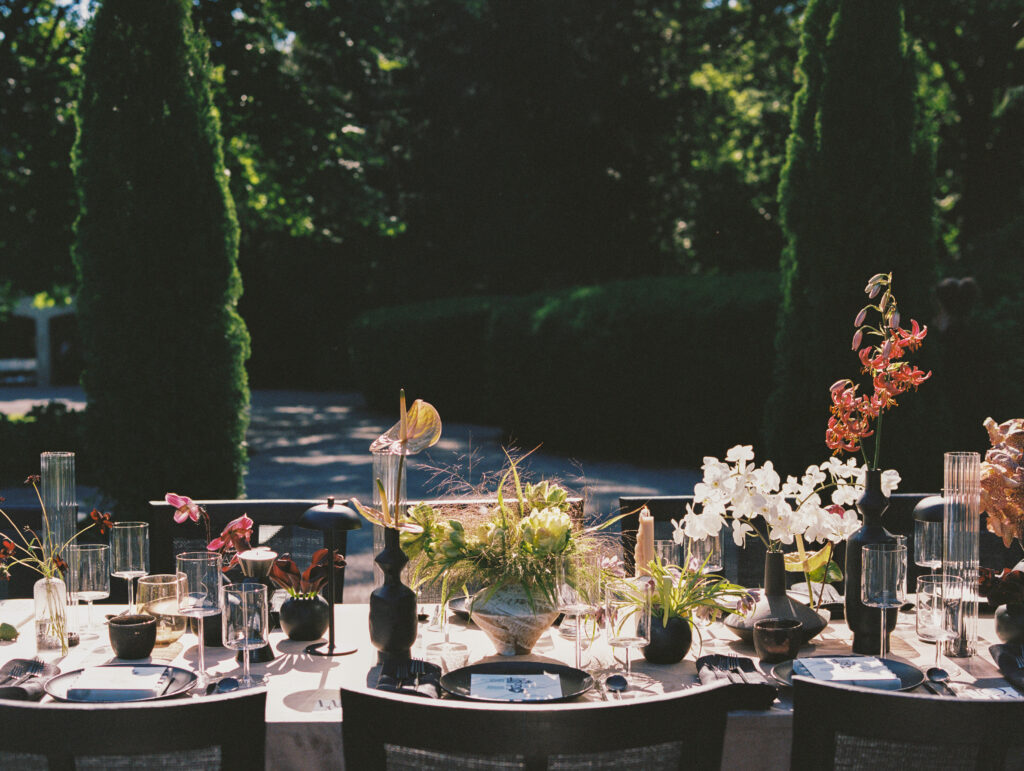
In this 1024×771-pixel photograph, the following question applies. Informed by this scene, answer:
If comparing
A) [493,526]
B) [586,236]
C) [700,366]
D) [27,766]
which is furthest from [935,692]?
[586,236]

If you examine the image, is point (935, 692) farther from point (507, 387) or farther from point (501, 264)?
point (501, 264)

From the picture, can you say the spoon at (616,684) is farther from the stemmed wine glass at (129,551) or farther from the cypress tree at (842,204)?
the cypress tree at (842,204)

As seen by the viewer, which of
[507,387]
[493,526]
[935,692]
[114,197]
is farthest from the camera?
[507,387]

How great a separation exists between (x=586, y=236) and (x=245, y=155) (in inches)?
329

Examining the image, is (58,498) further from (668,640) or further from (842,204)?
(842,204)

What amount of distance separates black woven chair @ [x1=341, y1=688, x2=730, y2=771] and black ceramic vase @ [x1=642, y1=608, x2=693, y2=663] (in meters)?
0.92

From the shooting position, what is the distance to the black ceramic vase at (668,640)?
2498mm

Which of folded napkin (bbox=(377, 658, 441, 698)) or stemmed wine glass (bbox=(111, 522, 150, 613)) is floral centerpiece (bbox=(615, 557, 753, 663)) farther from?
stemmed wine glass (bbox=(111, 522, 150, 613))

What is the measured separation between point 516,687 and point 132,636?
→ 1.00m

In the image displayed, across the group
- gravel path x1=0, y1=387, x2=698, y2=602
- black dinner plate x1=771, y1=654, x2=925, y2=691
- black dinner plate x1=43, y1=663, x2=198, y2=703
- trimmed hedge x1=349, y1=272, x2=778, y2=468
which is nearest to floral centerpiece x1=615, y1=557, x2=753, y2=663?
black dinner plate x1=771, y1=654, x2=925, y2=691

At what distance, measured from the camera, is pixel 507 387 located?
13.5m

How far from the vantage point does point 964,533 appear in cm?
254

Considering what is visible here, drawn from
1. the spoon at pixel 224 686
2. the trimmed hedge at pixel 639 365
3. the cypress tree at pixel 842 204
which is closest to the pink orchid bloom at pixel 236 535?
the spoon at pixel 224 686

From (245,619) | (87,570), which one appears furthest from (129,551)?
(245,619)
